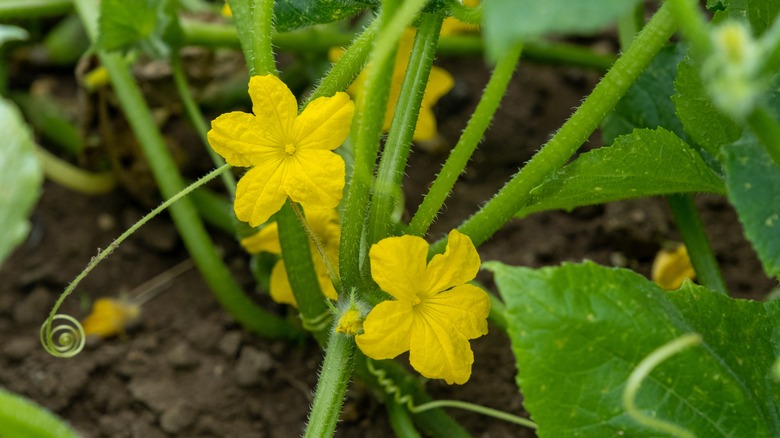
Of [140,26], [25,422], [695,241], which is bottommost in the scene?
[25,422]

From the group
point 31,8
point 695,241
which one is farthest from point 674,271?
point 31,8

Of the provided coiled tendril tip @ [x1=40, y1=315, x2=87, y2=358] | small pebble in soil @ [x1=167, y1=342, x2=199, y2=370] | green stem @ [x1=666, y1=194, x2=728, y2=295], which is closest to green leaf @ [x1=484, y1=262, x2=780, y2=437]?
green stem @ [x1=666, y1=194, x2=728, y2=295]

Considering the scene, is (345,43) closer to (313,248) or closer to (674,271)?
(313,248)

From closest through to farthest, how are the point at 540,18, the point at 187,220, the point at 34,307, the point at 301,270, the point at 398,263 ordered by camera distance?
the point at 540,18 → the point at 398,263 → the point at 301,270 → the point at 187,220 → the point at 34,307

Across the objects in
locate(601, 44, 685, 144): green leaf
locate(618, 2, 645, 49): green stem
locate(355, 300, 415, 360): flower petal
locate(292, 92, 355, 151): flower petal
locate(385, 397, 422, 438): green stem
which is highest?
locate(618, 2, 645, 49): green stem

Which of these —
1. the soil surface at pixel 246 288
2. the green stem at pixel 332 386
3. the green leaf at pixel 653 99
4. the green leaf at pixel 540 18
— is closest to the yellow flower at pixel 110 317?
the soil surface at pixel 246 288

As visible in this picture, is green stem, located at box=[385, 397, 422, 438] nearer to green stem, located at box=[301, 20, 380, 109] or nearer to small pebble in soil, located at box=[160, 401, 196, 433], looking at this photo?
small pebble in soil, located at box=[160, 401, 196, 433]

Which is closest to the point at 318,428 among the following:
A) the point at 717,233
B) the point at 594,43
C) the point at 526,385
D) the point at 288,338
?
the point at 526,385
